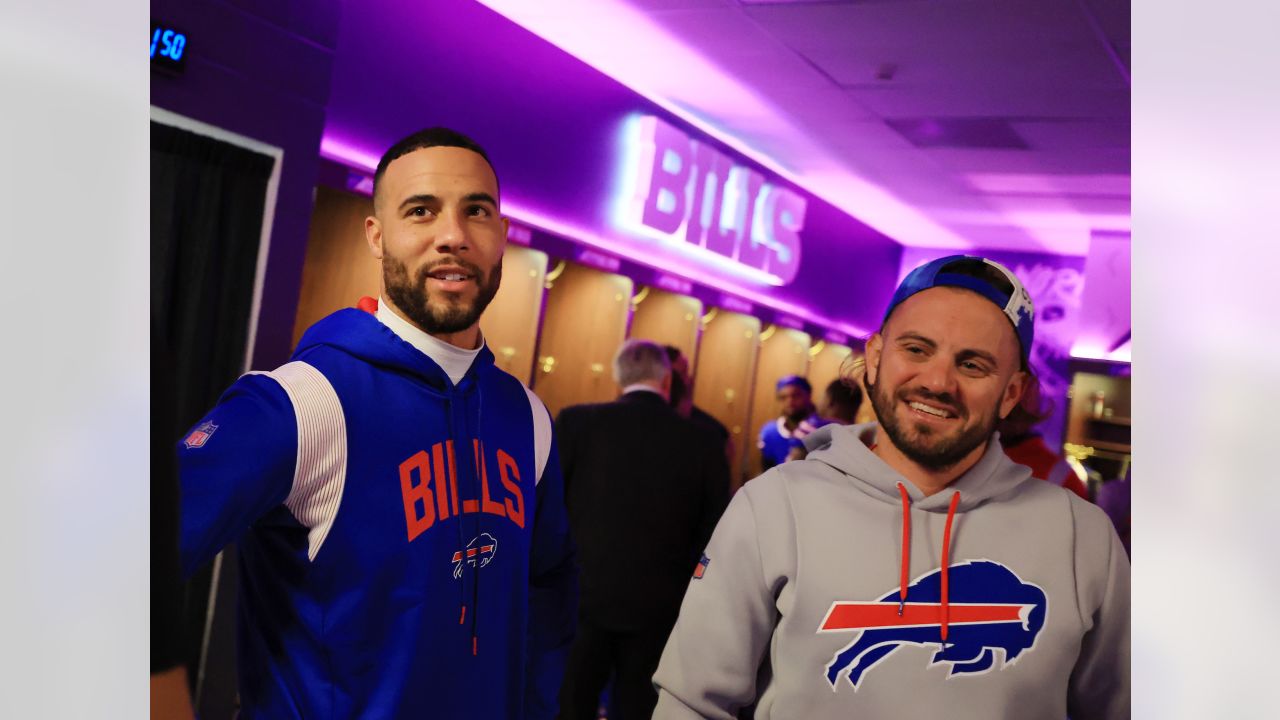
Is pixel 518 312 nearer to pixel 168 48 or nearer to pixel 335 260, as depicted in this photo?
pixel 335 260

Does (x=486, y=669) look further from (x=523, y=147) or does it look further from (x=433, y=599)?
(x=523, y=147)

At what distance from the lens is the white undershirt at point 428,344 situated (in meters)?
1.59

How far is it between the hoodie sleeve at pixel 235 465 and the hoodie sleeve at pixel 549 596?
0.54 metres

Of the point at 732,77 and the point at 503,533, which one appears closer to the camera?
the point at 503,533

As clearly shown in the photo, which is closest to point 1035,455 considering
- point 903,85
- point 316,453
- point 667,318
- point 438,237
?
point 438,237

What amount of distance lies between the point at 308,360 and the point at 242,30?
2958 millimetres

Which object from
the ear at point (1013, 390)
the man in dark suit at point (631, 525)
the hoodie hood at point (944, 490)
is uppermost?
the ear at point (1013, 390)

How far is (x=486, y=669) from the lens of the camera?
62.5 inches

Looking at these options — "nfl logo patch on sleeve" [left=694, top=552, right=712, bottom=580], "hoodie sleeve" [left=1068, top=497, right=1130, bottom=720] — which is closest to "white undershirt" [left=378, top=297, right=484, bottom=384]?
"nfl logo patch on sleeve" [left=694, top=552, right=712, bottom=580]

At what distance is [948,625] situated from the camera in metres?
1.53

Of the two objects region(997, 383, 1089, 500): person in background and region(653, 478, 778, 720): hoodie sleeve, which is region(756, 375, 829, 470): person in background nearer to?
region(997, 383, 1089, 500): person in background

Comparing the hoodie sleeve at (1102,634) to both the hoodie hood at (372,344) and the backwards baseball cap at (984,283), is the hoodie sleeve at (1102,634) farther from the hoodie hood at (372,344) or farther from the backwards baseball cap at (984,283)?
the hoodie hood at (372,344)

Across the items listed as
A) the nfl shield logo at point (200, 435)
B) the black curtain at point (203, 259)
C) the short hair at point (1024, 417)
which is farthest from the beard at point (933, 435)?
the black curtain at point (203, 259)
